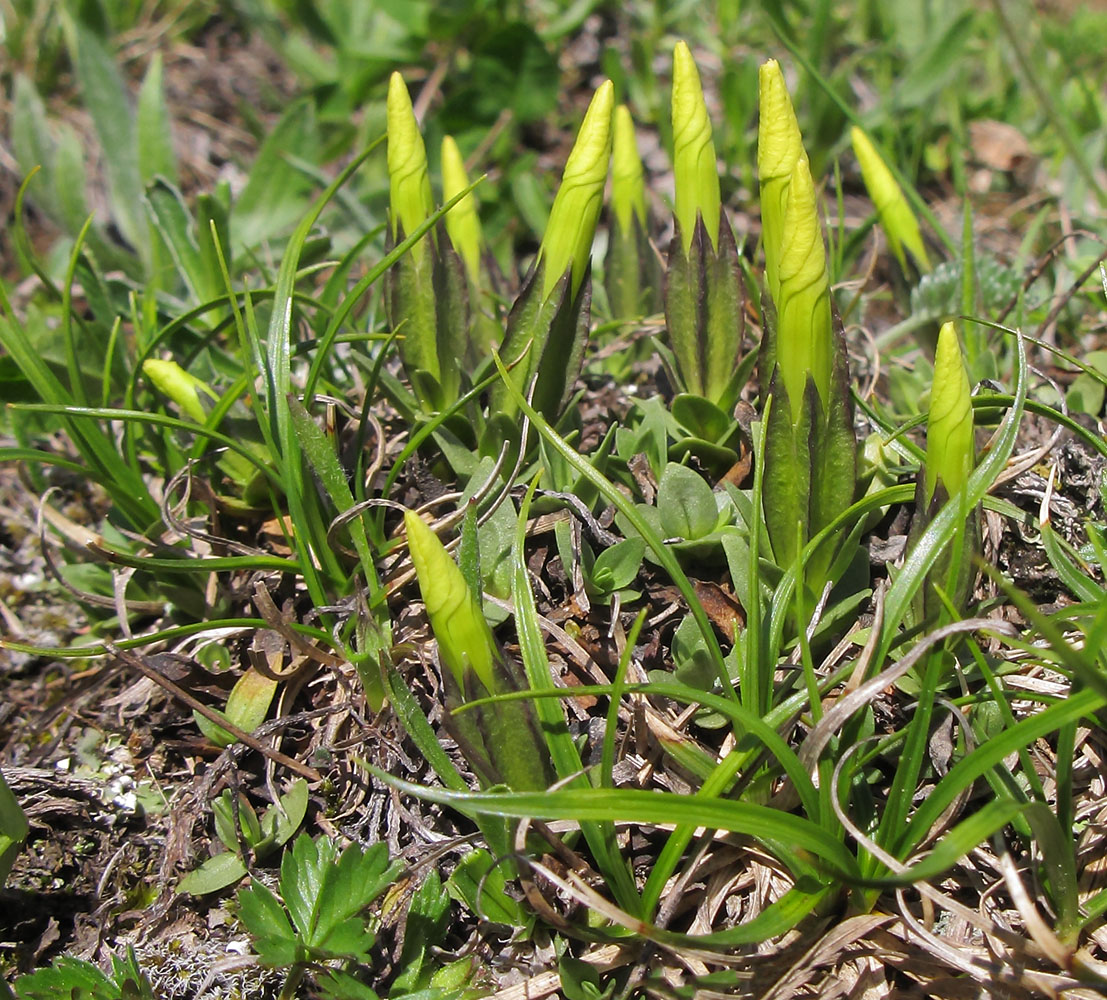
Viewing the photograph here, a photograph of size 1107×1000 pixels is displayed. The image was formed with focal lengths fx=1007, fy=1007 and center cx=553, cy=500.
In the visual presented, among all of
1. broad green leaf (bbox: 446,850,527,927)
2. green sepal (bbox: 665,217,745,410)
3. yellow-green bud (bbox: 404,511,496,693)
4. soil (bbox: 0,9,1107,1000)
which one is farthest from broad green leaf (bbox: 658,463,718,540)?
broad green leaf (bbox: 446,850,527,927)

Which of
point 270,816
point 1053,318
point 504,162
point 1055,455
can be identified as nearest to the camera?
point 270,816

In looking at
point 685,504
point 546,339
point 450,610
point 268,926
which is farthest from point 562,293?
point 268,926

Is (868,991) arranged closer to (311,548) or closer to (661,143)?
(311,548)

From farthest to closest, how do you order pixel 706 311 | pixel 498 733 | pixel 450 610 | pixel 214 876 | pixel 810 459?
pixel 706 311 < pixel 214 876 < pixel 810 459 < pixel 498 733 < pixel 450 610

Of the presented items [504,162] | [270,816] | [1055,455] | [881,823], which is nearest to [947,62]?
[504,162]

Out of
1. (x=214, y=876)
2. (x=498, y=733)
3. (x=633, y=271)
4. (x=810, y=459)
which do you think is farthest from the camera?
(x=633, y=271)

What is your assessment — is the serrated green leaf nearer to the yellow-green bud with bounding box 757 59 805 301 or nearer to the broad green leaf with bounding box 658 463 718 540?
the broad green leaf with bounding box 658 463 718 540

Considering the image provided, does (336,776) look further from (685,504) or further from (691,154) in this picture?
(691,154)
